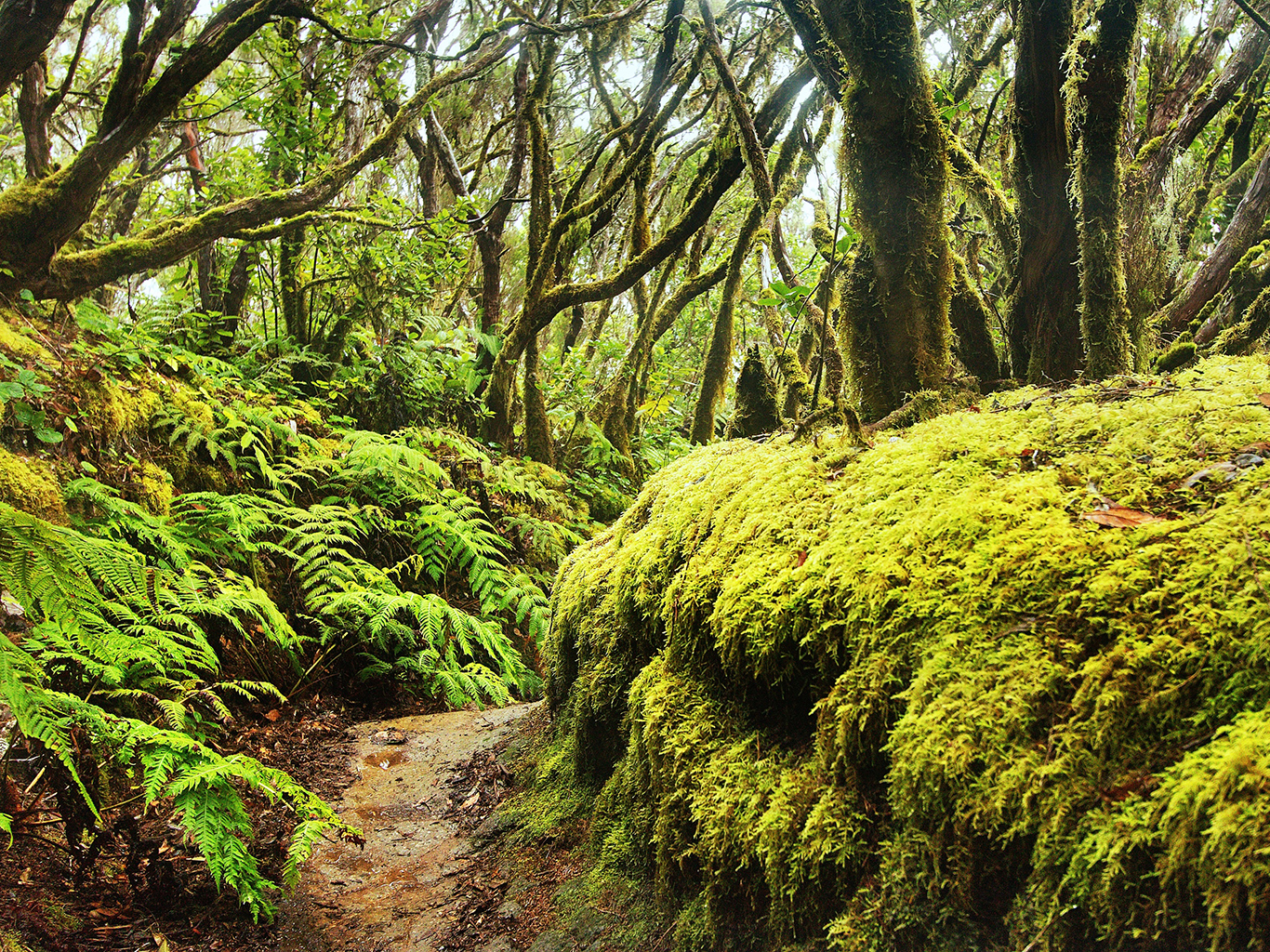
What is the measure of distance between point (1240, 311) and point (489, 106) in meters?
12.4

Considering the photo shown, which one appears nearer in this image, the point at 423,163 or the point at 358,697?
the point at 358,697

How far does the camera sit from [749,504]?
2357 mm

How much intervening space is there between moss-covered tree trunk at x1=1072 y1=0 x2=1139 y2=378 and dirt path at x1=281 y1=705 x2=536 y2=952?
3182mm

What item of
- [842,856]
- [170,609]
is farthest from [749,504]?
[170,609]

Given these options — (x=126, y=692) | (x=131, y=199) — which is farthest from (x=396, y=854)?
(x=131, y=199)

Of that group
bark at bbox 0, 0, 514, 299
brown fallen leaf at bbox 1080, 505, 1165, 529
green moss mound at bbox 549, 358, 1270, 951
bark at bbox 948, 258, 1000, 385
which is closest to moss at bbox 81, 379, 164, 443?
bark at bbox 0, 0, 514, 299

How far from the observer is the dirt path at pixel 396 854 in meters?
2.48

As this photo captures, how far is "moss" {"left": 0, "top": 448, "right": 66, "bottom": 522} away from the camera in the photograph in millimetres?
3621

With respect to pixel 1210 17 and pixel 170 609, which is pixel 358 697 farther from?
pixel 1210 17

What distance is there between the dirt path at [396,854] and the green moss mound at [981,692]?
0.78m

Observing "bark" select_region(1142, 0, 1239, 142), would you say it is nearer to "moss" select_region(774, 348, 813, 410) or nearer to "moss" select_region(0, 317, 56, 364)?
"moss" select_region(774, 348, 813, 410)

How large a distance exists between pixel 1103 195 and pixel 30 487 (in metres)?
5.28

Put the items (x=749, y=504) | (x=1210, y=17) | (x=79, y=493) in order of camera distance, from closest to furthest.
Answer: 1. (x=749, y=504)
2. (x=79, y=493)
3. (x=1210, y=17)

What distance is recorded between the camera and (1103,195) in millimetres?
2822
